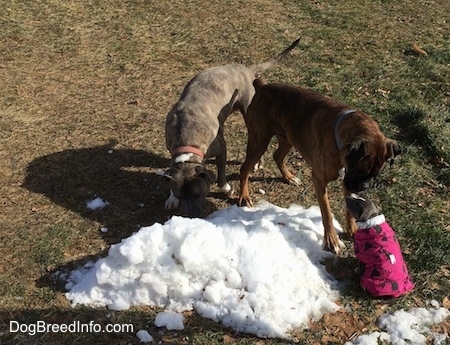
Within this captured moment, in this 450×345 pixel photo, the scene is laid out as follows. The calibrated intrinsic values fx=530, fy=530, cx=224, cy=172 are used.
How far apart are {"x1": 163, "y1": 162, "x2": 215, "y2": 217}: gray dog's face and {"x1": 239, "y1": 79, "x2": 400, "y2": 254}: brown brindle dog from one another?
0.65 m

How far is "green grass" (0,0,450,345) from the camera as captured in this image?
495 centimetres

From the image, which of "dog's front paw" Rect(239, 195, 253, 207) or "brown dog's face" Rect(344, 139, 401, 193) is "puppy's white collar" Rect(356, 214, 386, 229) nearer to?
"brown dog's face" Rect(344, 139, 401, 193)

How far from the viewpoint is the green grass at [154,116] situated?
4949mm

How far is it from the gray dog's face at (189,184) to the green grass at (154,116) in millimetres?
486

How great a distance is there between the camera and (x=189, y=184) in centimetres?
554

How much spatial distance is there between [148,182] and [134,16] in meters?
4.93

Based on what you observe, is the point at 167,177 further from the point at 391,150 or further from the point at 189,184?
the point at 391,150

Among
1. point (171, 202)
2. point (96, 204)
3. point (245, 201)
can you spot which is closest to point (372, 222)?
point (245, 201)

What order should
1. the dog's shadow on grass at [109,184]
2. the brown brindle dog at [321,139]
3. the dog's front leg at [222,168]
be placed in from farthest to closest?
the dog's front leg at [222,168]
the dog's shadow on grass at [109,184]
the brown brindle dog at [321,139]

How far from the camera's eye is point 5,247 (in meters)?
5.39

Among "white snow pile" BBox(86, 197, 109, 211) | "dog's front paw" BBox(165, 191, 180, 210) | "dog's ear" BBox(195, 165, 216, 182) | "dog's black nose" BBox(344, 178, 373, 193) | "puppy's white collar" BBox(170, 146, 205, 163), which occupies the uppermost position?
"dog's black nose" BBox(344, 178, 373, 193)

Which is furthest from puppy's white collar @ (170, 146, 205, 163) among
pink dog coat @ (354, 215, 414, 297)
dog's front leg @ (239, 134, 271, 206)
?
pink dog coat @ (354, 215, 414, 297)

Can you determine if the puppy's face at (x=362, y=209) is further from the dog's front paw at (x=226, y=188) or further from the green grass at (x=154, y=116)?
the dog's front paw at (x=226, y=188)

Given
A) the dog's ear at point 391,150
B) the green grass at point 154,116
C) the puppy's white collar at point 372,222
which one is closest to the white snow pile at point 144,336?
the green grass at point 154,116
